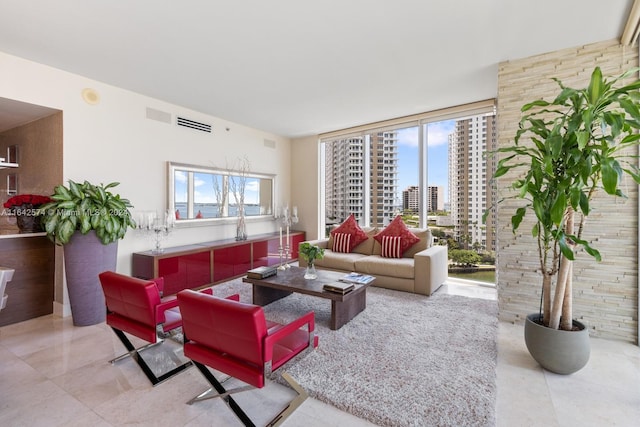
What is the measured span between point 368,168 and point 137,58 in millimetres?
4081

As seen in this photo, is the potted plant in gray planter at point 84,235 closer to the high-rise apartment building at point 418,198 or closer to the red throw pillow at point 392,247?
the red throw pillow at point 392,247

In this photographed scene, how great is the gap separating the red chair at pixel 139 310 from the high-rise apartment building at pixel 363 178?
13.9 ft

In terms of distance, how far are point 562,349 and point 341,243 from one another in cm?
329

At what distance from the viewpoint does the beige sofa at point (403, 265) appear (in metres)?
3.99

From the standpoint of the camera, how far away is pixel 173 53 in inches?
117

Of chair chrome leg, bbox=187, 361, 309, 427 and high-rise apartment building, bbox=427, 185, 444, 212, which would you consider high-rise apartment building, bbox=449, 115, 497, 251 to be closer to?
high-rise apartment building, bbox=427, 185, 444, 212

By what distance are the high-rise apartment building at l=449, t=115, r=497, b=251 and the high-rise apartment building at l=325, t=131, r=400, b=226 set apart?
1030 millimetres

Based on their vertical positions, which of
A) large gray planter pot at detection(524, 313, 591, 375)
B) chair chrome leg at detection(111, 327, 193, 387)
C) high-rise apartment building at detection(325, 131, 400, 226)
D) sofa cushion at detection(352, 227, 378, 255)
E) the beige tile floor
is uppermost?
high-rise apartment building at detection(325, 131, 400, 226)

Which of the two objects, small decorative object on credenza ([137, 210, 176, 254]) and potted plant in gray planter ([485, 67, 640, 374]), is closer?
potted plant in gray planter ([485, 67, 640, 374])

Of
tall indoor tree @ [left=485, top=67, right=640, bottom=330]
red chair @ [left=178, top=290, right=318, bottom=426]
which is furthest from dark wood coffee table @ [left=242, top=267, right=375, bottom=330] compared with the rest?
tall indoor tree @ [left=485, top=67, right=640, bottom=330]

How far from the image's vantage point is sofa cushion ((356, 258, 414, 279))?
411 centimetres

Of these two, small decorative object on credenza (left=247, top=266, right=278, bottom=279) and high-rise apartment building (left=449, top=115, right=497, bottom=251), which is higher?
high-rise apartment building (left=449, top=115, right=497, bottom=251)

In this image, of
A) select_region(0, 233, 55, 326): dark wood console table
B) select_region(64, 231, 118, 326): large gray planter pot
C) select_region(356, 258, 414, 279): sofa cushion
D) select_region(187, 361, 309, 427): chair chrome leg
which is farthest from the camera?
select_region(356, 258, 414, 279): sofa cushion

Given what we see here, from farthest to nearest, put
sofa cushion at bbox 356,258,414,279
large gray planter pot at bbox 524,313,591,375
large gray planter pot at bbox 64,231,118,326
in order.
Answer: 1. sofa cushion at bbox 356,258,414,279
2. large gray planter pot at bbox 64,231,118,326
3. large gray planter pot at bbox 524,313,591,375
